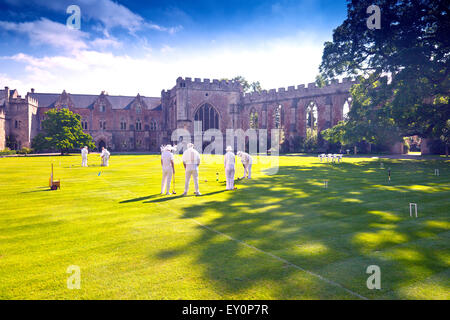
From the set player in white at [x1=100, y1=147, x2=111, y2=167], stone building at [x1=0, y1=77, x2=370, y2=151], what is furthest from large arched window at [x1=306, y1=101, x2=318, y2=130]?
player in white at [x1=100, y1=147, x2=111, y2=167]

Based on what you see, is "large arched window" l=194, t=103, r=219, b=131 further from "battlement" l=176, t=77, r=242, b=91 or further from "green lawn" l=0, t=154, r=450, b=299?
"green lawn" l=0, t=154, r=450, b=299

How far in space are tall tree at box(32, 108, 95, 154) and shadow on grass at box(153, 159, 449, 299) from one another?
145 feet

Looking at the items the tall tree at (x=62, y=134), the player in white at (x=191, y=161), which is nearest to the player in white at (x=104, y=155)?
the player in white at (x=191, y=161)

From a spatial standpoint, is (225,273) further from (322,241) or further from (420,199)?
(420,199)

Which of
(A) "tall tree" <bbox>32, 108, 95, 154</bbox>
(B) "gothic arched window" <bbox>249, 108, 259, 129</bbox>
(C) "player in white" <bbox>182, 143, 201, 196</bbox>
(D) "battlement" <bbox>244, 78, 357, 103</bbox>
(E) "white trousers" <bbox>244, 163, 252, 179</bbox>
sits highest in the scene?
(D) "battlement" <bbox>244, 78, 357, 103</bbox>

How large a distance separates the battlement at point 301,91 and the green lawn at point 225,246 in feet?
126

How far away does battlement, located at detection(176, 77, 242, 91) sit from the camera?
5388 cm

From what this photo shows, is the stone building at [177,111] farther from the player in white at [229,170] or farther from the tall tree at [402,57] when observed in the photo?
the player in white at [229,170]

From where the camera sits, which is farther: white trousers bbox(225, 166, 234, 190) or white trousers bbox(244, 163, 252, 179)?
white trousers bbox(244, 163, 252, 179)

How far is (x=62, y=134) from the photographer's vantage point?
1818 inches

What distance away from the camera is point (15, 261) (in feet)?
15.6

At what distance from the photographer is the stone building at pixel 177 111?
4981cm

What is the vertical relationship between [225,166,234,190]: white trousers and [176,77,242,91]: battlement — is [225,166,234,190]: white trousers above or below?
below
